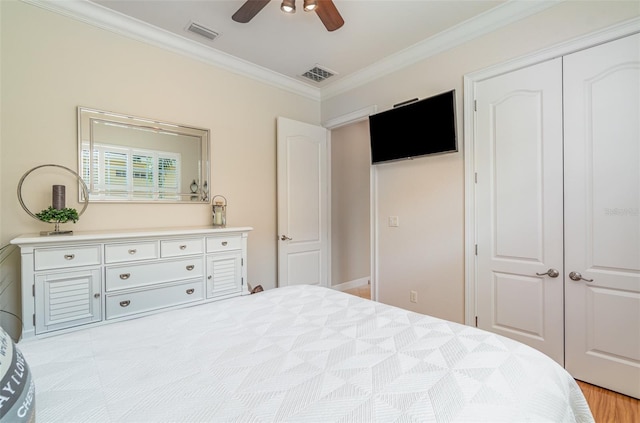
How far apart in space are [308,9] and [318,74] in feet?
5.79

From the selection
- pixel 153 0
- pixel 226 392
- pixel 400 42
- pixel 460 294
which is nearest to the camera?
pixel 226 392

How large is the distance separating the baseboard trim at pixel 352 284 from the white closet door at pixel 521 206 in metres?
2.16

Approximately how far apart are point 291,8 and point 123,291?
2.18m

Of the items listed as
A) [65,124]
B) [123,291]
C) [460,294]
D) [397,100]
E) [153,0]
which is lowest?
[460,294]

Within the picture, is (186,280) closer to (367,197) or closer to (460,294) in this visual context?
(460,294)

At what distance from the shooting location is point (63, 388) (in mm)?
801

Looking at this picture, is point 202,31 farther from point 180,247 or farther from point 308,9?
point 180,247

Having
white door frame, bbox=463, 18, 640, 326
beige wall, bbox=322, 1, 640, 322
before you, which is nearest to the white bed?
white door frame, bbox=463, 18, 640, 326

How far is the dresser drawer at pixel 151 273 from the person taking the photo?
2.04m

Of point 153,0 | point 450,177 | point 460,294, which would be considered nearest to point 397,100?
point 450,177

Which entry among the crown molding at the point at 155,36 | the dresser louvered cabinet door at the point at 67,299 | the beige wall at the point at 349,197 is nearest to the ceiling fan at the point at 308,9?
the crown molding at the point at 155,36

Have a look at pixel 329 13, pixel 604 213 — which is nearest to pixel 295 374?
pixel 329 13

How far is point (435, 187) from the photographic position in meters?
2.77

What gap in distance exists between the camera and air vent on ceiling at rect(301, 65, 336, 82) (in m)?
3.33
